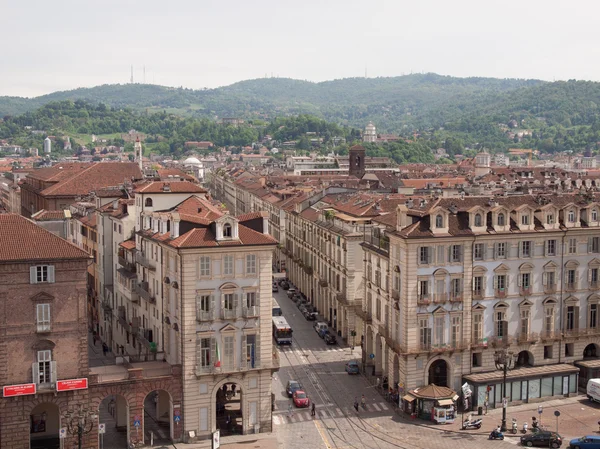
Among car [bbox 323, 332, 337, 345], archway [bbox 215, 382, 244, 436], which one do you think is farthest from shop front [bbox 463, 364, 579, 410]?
car [bbox 323, 332, 337, 345]

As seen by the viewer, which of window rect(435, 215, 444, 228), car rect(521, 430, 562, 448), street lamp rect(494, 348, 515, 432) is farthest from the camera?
window rect(435, 215, 444, 228)

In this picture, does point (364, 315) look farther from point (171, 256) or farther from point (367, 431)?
point (171, 256)

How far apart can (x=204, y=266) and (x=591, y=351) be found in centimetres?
4237

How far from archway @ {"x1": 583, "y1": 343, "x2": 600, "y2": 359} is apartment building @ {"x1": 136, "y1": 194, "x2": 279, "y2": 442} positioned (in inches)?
1353

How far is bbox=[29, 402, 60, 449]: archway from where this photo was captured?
6512 cm

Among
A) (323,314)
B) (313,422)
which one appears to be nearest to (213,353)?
(313,422)

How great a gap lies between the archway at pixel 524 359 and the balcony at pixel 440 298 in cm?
1085

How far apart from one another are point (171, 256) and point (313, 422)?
62.4 ft

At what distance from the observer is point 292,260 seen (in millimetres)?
132500

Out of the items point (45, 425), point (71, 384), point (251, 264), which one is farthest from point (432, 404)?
point (45, 425)

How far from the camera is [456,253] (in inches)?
2987

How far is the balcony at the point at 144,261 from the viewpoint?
74.9 metres

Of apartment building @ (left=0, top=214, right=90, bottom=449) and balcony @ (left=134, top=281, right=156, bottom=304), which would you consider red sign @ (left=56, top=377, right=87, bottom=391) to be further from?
balcony @ (left=134, top=281, right=156, bottom=304)

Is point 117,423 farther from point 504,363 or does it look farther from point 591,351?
point 591,351
